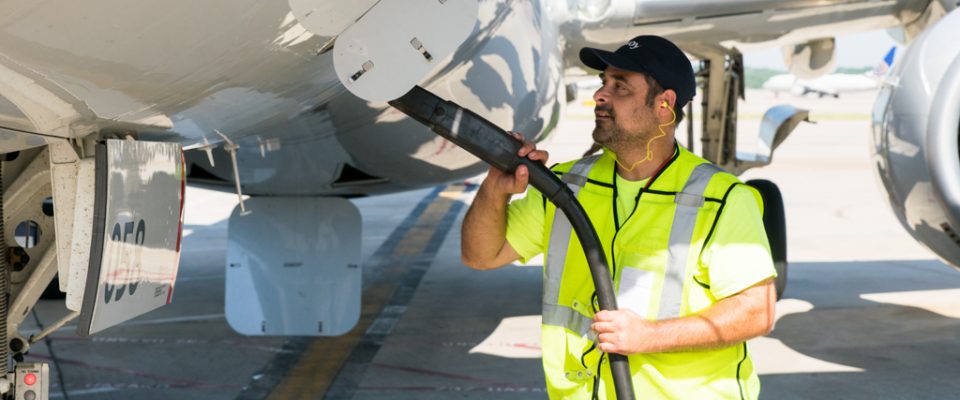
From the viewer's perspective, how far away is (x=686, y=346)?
2.42 metres

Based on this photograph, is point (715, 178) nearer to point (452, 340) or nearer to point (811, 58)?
point (452, 340)

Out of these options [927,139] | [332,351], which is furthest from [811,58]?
[332,351]

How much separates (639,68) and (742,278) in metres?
0.54

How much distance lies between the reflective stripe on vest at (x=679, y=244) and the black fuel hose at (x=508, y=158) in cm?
14

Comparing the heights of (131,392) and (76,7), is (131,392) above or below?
below

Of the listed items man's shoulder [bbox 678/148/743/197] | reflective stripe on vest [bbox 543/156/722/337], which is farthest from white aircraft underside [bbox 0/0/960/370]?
man's shoulder [bbox 678/148/743/197]

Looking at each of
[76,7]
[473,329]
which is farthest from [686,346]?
[473,329]

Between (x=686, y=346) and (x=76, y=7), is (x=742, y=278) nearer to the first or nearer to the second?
(x=686, y=346)

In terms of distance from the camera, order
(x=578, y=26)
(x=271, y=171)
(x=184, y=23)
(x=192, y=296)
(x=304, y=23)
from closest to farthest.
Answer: (x=184, y=23) → (x=304, y=23) → (x=271, y=171) → (x=578, y=26) → (x=192, y=296)

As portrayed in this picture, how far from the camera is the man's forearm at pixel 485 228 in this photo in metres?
2.77

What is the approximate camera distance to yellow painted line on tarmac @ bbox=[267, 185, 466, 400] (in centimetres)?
608

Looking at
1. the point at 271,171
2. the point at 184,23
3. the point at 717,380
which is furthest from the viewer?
the point at 271,171

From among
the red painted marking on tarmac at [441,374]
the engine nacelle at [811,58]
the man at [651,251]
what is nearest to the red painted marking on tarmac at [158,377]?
the red painted marking on tarmac at [441,374]

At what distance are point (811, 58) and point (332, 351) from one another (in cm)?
415
